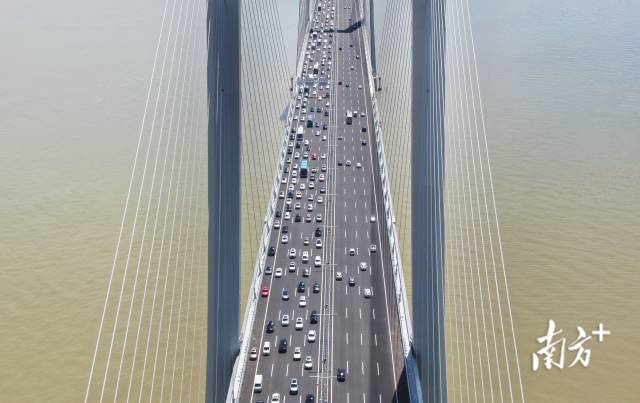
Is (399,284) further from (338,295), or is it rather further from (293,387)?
(293,387)

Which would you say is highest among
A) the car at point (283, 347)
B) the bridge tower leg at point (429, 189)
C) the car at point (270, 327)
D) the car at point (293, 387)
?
the bridge tower leg at point (429, 189)

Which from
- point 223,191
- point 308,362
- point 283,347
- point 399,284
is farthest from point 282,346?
point 223,191

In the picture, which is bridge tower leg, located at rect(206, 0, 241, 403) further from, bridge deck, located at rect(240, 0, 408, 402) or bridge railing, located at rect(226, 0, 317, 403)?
bridge deck, located at rect(240, 0, 408, 402)

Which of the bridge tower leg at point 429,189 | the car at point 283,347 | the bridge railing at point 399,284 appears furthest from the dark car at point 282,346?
the bridge tower leg at point 429,189

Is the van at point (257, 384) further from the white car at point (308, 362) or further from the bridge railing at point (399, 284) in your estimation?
the bridge railing at point (399, 284)

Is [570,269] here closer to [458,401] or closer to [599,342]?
[599,342]
